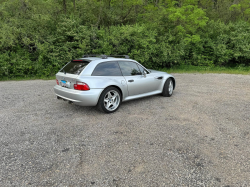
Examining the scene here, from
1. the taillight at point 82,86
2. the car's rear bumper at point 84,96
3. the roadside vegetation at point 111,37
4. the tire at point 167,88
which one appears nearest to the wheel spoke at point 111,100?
the car's rear bumper at point 84,96

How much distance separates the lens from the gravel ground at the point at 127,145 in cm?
250

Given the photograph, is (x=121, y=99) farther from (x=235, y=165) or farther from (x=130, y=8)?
(x=130, y=8)

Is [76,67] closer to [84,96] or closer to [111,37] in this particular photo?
[84,96]

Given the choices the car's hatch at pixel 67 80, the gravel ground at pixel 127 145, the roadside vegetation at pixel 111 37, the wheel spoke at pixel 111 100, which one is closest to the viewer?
the gravel ground at pixel 127 145

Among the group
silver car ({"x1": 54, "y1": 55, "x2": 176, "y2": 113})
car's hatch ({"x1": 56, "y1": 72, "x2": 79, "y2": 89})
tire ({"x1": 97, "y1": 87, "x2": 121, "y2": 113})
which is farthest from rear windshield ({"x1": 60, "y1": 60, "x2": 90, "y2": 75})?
tire ({"x1": 97, "y1": 87, "x2": 121, "y2": 113})

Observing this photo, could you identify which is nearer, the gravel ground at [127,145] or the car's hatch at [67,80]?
the gravel ground at [127,145]

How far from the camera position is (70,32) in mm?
11305

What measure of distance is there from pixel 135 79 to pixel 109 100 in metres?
1.06

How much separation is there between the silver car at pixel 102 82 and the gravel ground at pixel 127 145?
0.42 metres

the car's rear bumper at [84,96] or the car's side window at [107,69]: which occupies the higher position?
the car's side window at [107,69]

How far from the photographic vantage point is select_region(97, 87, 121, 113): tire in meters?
4.63

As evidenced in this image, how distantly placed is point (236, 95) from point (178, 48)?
826 cm

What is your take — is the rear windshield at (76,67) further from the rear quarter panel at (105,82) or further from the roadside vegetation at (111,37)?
the roadside vegetation at (111,37)

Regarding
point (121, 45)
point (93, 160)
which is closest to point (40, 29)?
point (121, 45)
